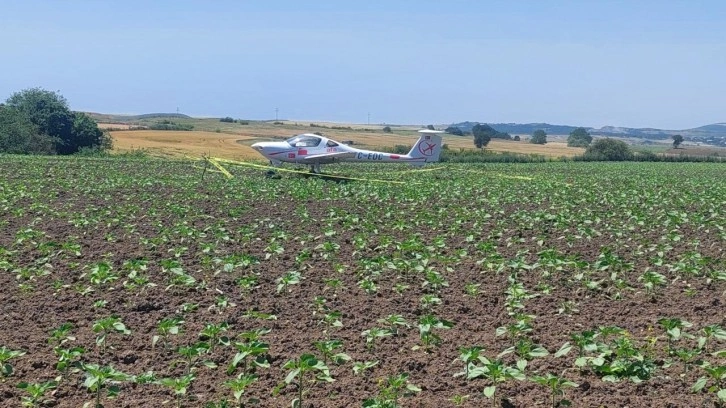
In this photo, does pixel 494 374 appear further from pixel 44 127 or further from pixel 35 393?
pixel 44 127

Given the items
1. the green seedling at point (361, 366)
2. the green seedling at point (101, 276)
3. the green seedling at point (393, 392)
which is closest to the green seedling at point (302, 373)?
the green seedling at point (361, 366)

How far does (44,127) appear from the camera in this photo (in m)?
53.1

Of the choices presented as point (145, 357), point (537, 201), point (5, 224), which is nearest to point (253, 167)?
point (537, 201)

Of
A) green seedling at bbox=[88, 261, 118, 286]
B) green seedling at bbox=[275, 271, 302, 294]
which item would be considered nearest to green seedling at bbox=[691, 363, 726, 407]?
green seedling at bbox=[275, 271, 302, 294]

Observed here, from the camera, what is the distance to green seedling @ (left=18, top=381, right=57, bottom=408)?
474 cm

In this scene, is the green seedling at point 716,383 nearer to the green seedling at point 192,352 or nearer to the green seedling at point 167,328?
the green seedling at point 192,352

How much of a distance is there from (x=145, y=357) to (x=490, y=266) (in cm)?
511

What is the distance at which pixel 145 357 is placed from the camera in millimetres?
6168

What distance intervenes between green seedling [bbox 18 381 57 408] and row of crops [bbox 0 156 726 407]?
0.03m

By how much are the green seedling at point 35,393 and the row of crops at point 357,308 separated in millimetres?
26

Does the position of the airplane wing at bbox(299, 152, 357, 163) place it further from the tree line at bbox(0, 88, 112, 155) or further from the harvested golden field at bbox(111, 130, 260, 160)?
the tree line at bbox(0, 88, 112, 155)

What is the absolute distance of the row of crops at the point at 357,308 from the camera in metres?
5.34

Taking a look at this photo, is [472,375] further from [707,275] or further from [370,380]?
[707,275]

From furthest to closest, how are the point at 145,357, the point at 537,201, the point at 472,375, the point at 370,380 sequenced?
the point at 537,201 < the point at 145,357 < the point at 370,380 < the point at 472,375
